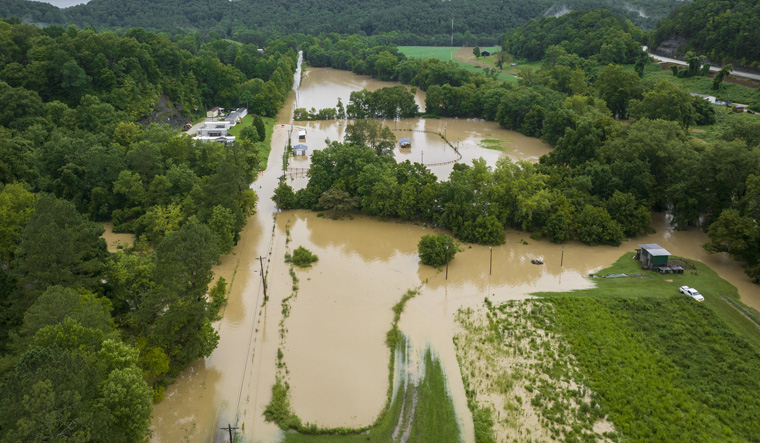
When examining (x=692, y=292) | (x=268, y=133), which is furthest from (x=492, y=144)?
(x=692, y=292)

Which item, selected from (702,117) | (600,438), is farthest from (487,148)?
(600,438)

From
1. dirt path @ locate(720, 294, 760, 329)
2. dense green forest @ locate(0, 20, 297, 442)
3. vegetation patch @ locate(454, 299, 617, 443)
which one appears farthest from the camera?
dirt path @ locate(720, 294, 760, 329)

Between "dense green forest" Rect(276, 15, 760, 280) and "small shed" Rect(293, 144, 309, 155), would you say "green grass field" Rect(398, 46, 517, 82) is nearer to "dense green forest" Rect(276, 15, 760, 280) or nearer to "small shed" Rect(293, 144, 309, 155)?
"small shed" Rect(293, 144, 309, 155)

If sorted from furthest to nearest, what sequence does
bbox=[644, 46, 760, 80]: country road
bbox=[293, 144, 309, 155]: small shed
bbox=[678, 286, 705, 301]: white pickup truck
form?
bbox=[644, 46, 760, 80]: country road
bbox=[293, 144, 309, 155]: small shed
bbox=[678, 286, 705, 301]: white pickup truck

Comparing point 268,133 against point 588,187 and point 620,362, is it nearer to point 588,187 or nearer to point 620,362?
point 588,187

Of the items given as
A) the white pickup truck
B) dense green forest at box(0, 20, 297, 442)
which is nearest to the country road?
the white pickup truck

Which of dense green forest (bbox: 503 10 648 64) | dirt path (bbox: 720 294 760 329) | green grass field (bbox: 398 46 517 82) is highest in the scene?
dense green forest (bbox: 503 10 648 64)
